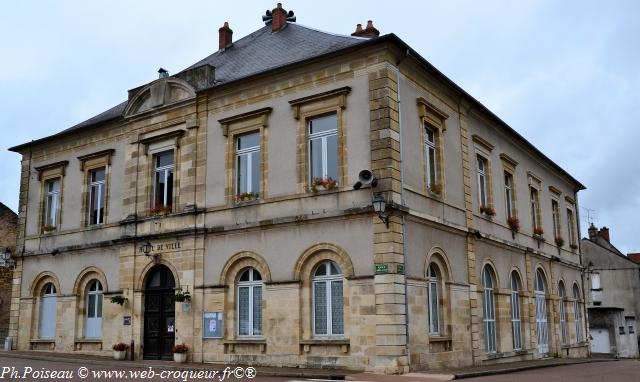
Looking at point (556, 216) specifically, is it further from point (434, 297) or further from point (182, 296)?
point (182, 296)

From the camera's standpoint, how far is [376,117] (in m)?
15.0

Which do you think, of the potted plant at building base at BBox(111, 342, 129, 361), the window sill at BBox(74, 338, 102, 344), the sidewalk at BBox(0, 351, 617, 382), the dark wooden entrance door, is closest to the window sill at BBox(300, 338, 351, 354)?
the sidewalk at BBox(0, 351, 617, 382)

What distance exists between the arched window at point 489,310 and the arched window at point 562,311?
6.50 m

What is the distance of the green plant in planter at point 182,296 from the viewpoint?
17.0 meters

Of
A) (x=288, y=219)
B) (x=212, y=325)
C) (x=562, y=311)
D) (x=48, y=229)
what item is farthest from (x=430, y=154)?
(x=48, y=229)

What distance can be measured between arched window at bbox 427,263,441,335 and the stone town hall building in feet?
0.26

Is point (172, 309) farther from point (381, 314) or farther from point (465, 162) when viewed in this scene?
point (465, 162)

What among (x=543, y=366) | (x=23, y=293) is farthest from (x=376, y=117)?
(x=23, y=293)

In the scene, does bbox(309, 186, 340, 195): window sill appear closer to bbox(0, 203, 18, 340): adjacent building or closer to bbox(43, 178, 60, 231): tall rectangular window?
bbox(43, 178, 60, 231): tall rectangular window

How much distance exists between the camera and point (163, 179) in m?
18.8

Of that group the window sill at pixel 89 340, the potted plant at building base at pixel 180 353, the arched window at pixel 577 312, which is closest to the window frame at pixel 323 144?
the potted plant at building base at pixel 180 353

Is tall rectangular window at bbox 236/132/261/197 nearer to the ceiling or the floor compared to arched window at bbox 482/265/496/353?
nearer to the ceiling

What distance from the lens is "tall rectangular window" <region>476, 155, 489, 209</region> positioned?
64.5 ft

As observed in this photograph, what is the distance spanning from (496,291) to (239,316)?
289 inches
